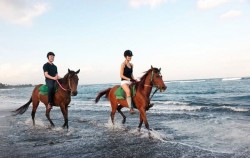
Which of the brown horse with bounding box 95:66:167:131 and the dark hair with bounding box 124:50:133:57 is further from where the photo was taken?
the dark hair with bounding box 124:50:133:57

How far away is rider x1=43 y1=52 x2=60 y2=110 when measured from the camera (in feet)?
34.7

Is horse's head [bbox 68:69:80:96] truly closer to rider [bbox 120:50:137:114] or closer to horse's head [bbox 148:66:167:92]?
rider [bbox 120:50:137:114]

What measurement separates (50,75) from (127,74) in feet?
10.4

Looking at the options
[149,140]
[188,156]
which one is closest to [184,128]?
[149,140]

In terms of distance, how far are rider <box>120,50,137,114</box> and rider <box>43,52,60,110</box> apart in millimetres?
2646

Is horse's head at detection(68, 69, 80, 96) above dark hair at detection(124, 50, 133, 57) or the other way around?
the other way around

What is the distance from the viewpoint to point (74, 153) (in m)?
6.61

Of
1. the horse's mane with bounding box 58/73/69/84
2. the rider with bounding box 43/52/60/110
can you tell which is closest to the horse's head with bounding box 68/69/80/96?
the horse's mane with bounding box 58/73/69/84

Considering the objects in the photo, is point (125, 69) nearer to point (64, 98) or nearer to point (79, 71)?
point (79, 71)

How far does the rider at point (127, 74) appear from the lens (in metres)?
9.46

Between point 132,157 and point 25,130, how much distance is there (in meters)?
5.79

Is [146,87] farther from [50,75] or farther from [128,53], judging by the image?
[50,75]

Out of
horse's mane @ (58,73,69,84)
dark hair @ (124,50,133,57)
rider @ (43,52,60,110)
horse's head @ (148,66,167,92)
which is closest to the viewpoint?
horse's head @ (148,66,167,92)

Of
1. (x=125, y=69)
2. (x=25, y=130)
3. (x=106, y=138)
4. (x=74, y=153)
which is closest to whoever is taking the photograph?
(x=74, y=153)
